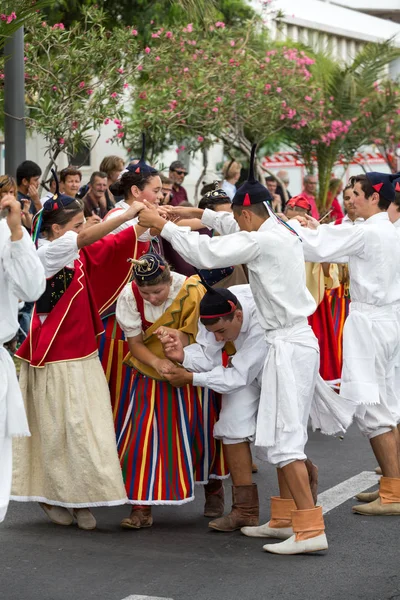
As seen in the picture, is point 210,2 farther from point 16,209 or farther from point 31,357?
point 16,209

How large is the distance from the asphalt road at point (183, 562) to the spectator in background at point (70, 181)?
445cm

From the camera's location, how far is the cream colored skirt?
6.20 m

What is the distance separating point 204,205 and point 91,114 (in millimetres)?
4041

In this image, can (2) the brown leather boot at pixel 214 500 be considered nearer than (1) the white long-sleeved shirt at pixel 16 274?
No

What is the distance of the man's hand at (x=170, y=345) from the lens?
245 inches

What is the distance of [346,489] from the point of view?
7203mm

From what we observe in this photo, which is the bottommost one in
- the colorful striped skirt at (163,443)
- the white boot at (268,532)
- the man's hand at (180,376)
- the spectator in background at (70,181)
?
the white boot at (268,532)

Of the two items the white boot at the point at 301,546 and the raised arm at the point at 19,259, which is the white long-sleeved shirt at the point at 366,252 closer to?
the white boot at the point at 301,546

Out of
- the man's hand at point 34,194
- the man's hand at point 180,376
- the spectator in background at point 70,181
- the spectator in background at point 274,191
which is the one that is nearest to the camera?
the man's hand at point 180,376

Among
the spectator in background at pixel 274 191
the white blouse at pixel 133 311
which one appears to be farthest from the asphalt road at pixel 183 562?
the spectator in background at pixel 274 191

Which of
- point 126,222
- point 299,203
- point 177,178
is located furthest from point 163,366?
point 177,178

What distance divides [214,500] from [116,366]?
98cm

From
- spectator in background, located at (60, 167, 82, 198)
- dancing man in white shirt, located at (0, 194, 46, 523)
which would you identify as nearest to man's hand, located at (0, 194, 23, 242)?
dancing man in white shirt, located at (0, 194, 46, 523)

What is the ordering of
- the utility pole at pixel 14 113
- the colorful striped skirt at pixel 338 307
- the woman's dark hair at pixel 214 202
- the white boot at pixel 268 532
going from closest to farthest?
the white boot at pixel 268 532 → the woman's dark hair at pixel 214 202 → the colorful striped skirt at pixel 338 307 → the utility pole at pixel 14 113
